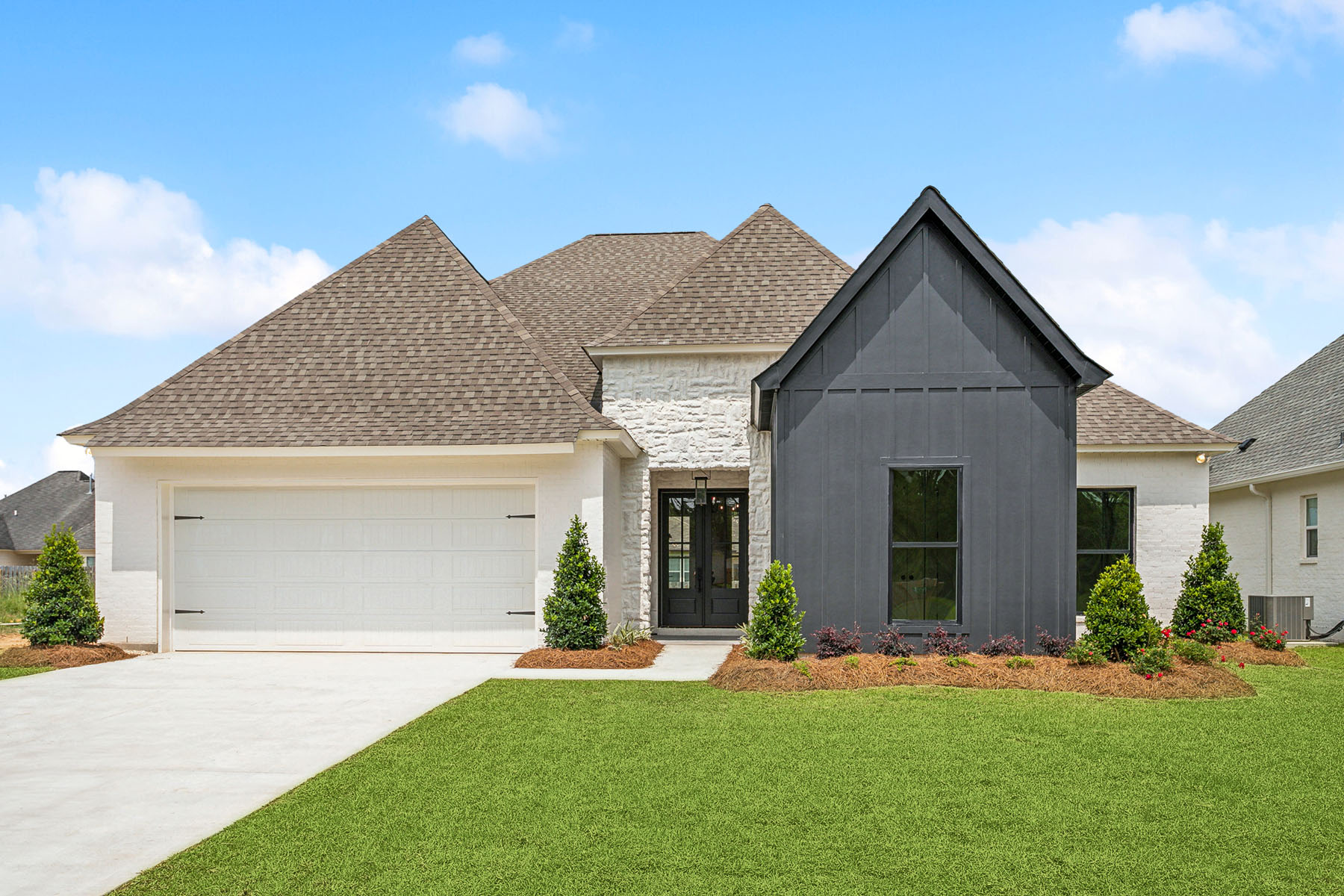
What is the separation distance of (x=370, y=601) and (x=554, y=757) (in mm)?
7809

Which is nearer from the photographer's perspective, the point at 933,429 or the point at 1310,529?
the point at 933,429

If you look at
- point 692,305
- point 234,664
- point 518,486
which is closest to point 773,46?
point 692,305

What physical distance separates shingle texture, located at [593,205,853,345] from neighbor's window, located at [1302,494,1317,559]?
1052 centimetres

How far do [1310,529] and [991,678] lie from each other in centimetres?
1219

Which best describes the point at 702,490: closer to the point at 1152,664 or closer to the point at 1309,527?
the point at 1152,664

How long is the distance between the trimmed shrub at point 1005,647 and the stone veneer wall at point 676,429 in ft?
15.2

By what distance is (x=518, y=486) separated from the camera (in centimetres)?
1382

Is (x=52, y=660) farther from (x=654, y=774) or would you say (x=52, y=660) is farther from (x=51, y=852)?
(x=654, y=774)

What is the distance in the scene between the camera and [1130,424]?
1600 centimetres

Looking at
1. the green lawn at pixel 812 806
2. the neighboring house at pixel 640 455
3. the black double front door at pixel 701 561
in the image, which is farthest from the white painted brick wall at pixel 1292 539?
the black double front door at pixel 701 561

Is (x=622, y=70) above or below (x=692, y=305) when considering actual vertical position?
above

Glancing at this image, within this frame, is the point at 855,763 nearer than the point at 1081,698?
Yes

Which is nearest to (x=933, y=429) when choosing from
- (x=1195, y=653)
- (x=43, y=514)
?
(x=1195, y=653)

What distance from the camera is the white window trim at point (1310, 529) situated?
58.7 feet
